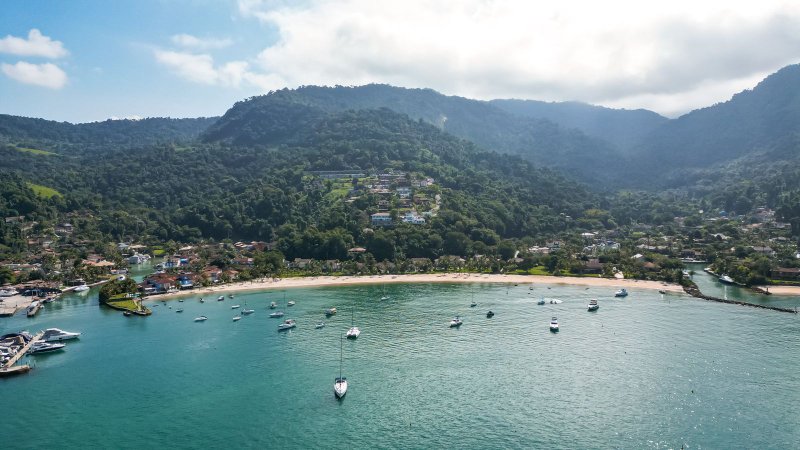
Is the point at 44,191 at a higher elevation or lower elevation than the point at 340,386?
higher

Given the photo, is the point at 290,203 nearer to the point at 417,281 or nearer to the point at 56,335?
the point at 417,281

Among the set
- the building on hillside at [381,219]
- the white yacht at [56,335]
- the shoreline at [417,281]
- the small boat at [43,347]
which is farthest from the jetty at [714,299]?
the small boat at [43,347]

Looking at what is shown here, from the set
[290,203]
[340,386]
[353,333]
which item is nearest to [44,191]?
[290,203]

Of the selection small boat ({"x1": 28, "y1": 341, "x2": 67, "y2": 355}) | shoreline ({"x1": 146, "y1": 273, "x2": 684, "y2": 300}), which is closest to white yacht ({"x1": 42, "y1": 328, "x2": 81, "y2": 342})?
small boat ({"x1": 28, "y1": 341, "x2": 67, "y2": 355})

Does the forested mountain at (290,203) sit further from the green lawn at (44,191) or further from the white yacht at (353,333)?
the white yacht at (353,333)

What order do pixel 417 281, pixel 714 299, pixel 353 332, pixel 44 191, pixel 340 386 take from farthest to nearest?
1. pixel 44 191
2. pixel 417 281
3. pixel 714 299
4. pixel 353 332
5. pixel 340 386

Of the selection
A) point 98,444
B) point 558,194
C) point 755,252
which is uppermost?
point 558,194

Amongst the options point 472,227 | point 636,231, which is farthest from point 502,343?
point 636,231

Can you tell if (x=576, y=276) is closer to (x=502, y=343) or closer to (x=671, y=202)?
(x=502, y=343)

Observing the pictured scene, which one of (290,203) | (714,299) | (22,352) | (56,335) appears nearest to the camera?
(22,352)
